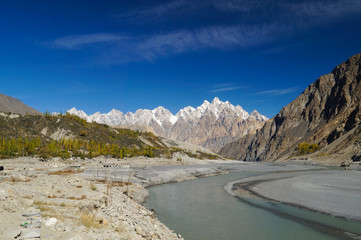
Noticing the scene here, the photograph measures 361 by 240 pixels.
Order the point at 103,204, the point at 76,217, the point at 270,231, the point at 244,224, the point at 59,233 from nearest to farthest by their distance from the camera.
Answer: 1. the point at 59,233
2. the point at 76,217
3. the point at 103,204
4. the point at 270,231
5. the point at 244,224

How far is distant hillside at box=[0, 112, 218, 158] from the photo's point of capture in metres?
87.9

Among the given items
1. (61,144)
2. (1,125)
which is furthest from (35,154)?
(1,125)

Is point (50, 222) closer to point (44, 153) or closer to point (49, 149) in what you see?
point (44, 153)

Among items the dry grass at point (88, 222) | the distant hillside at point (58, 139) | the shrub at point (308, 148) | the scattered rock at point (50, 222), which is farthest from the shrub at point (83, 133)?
the shrub at point (308, 148)

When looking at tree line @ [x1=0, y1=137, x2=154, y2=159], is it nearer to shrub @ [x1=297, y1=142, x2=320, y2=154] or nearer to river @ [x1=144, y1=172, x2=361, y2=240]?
river @ [x1=144, y1=172, x2=361, y2=240]

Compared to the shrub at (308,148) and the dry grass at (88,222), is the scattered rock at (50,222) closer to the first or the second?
the dry grass at (88,222)

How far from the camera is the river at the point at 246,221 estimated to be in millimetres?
20281

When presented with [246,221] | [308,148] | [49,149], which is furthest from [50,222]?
[308,148]

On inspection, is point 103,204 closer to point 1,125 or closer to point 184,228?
point 184,228

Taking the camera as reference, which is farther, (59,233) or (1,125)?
(1,125)

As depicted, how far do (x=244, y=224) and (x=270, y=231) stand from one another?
261cm

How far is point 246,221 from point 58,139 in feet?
388

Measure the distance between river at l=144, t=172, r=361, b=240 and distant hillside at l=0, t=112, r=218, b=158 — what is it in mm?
71793

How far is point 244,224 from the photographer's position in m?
23.3
